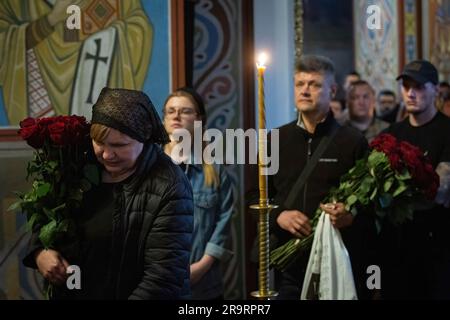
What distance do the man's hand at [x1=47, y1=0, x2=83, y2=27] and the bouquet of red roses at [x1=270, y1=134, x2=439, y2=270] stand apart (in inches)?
64.6

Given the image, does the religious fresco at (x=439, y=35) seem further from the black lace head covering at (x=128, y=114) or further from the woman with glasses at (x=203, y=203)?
the black lace head covering at (x=128, y=114)

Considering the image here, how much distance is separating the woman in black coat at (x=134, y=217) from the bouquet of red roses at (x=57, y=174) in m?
0.11

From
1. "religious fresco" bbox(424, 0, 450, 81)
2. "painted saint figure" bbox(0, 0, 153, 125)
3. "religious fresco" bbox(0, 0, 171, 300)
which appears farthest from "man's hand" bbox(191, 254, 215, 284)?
"religious fresco" bbox(424, 0, 450, 81)

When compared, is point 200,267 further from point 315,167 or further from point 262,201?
point 262,201

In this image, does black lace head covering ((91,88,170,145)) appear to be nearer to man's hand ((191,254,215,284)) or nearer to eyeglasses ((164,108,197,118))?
eyeglasses ((164,108,197,118))

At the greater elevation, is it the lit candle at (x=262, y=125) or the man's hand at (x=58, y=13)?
the man's hand at (x=58, y=13)

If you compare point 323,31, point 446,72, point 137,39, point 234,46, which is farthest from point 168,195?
point 446,72

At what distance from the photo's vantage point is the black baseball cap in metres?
4.26

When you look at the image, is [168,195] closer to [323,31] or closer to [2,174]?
[2,174]

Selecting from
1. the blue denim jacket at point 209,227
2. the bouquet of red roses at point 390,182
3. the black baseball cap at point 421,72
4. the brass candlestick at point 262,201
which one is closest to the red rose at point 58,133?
the brass candlestick at point 262,201

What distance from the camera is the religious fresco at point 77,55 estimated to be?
3936 millimetres

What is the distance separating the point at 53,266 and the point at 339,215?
1284 mm

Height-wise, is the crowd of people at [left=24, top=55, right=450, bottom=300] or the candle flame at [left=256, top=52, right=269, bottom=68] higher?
the candle flame at [left=256, top=52, right=269, bottom=68]

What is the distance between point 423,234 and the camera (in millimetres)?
4156
